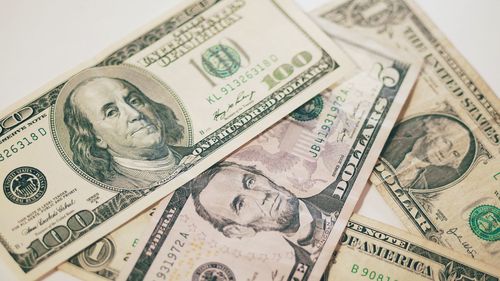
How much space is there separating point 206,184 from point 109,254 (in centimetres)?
15

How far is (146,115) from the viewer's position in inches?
30.2

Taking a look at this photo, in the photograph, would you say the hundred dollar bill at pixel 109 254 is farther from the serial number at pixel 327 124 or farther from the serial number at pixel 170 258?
the serial number at pixel 327 124

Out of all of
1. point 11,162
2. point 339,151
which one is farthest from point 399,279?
point 11,162

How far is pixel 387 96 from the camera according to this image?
2.61 ft

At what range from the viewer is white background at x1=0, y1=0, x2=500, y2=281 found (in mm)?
792

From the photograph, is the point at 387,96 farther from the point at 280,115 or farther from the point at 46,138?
the point at 46,138

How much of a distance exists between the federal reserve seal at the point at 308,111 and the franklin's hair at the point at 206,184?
0.33 feet

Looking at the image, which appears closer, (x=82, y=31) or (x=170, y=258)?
(x=170, y=258)

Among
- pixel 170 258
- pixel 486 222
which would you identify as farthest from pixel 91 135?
pixel 486 222

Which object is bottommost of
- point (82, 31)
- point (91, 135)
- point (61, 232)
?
point (61, 232)

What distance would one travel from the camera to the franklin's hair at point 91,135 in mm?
742

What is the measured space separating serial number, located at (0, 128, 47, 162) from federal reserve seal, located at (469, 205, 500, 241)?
0.59 meters

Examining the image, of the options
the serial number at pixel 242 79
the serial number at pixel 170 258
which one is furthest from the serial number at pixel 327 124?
the serial number at pixel 170 258

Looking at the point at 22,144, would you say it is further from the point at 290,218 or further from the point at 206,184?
the point at 290,218
